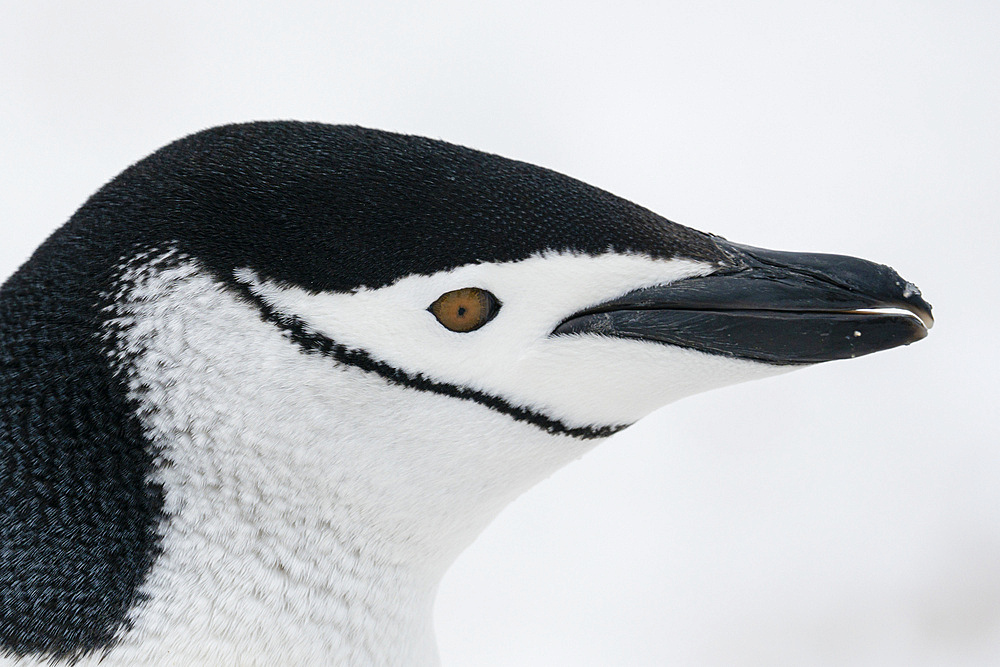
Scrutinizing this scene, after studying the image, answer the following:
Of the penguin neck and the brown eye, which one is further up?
the brown eye

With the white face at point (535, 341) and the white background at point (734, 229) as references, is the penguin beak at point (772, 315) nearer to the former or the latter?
the white face at point (535, 341)

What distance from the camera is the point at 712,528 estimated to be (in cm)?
261

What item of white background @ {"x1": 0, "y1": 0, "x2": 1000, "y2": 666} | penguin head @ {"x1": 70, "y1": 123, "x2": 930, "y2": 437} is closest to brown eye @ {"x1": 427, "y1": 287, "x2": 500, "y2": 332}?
penguin head @ {"x1": 70, "y1": 123, "x2": 930, "y2": 437}

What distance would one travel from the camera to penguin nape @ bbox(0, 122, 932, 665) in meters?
0.82

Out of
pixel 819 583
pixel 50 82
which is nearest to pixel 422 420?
pixel 819 583

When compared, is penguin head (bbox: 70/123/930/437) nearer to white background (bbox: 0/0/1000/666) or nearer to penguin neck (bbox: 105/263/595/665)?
penguin neck (bbox: 105/263/595/665)

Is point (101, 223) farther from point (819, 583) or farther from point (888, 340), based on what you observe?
point (819, 583)

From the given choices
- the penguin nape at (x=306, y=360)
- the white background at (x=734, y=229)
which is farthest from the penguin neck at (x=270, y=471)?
the white background at (x=734, y=229)

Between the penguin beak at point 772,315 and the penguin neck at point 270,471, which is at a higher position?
the penguin beak at point 772,315

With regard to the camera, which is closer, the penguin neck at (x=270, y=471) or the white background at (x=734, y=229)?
the penguin neck at (x=270, y=471)

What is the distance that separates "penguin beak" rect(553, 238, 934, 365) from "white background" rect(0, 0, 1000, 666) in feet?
5.07

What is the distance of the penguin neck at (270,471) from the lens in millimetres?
833

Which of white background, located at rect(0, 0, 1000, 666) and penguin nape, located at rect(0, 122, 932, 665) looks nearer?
penguin nape, located at rect(0, 122, 932, 665)

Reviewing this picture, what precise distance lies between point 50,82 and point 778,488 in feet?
7.79
